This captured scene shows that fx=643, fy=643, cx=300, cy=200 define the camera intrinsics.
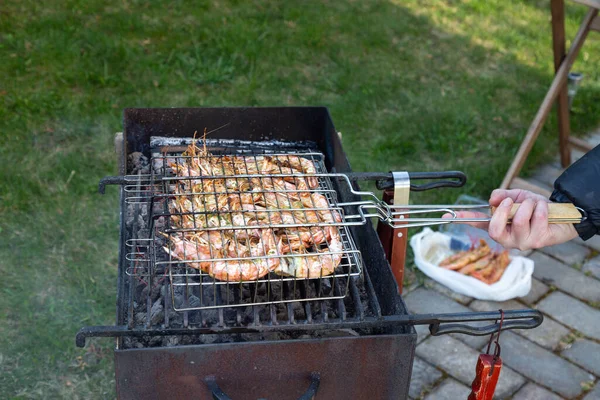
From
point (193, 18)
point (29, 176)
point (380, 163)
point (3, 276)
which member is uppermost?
point (193, 18)

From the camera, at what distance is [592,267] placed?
14.6 feet

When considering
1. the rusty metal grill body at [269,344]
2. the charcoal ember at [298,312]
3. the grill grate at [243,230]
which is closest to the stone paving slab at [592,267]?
the rusty metal grill body at [269,344]

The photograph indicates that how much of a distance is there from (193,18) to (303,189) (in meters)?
4.46

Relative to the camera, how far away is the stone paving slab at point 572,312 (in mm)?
3941

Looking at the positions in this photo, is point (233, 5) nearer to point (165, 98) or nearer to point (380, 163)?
point (165, 98)

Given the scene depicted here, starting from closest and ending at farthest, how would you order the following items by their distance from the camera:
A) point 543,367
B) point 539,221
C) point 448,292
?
point 539,221 → point 543,367 → point 448,292

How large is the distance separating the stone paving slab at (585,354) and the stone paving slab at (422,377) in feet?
2.67

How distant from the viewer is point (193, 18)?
646 centimetres

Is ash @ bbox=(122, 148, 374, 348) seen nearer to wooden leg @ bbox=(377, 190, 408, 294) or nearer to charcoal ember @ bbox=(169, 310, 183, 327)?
charcoal ember @ bbox=(169, 310, 183, 327)

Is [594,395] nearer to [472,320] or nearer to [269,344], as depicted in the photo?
[472,320]

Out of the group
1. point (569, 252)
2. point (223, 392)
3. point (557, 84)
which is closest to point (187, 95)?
point (557, 84)

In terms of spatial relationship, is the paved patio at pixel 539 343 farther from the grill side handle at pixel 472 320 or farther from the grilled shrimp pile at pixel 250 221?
the grilled shrimp pile at pixel 250 221

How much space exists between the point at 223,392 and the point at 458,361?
1.94 metres

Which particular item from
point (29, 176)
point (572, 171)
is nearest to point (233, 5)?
point (29, 176)
